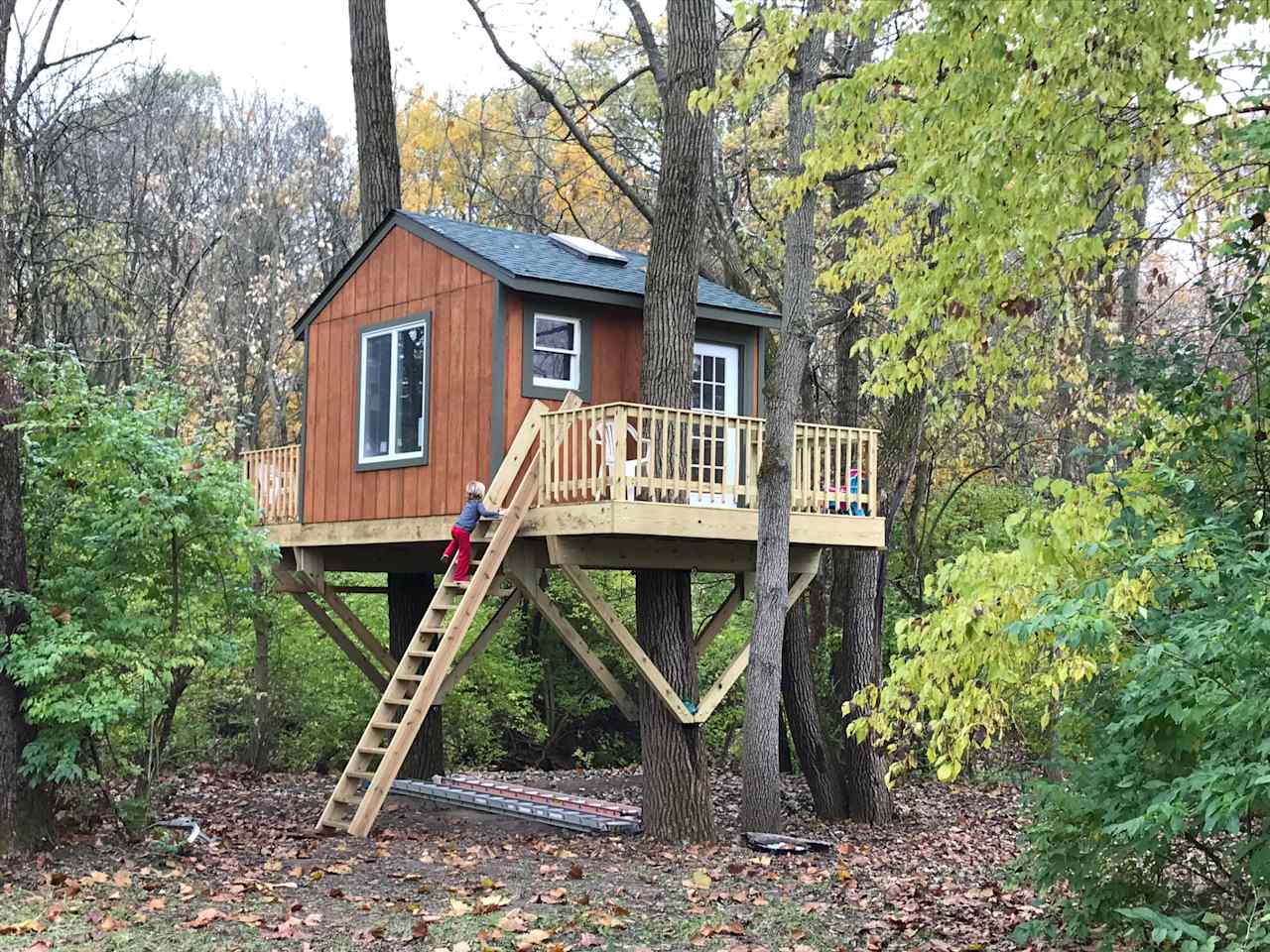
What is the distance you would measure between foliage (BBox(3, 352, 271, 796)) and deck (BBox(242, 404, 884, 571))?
3.00ft

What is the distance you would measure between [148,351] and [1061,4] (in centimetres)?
1955

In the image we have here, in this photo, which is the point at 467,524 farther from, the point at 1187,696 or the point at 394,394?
the point at 1187,696

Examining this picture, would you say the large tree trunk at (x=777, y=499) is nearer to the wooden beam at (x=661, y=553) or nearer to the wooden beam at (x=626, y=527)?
the wooden beam at (x=626, y=527)

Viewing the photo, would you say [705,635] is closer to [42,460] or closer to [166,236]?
[42,460]

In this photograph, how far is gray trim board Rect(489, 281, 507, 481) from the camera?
43.2 feet

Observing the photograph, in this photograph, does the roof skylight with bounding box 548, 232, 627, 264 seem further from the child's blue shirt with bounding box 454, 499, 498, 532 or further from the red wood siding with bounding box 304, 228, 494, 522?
the child's blue shirt with bounding box 454, 499, 498, 532

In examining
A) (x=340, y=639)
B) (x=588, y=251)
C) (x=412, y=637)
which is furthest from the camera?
(x=412, y=637)

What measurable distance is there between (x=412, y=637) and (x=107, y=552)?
735 cm

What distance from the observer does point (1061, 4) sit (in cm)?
630

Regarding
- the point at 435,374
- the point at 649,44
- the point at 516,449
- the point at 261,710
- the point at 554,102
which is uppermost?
the point at 649,44

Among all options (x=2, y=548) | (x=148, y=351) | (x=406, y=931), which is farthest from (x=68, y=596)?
(x=148, y=351)

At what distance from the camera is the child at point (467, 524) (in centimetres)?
1271

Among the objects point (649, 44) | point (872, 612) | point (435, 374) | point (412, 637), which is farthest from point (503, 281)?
point (412, 637)

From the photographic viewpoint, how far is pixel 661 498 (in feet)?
40.8
